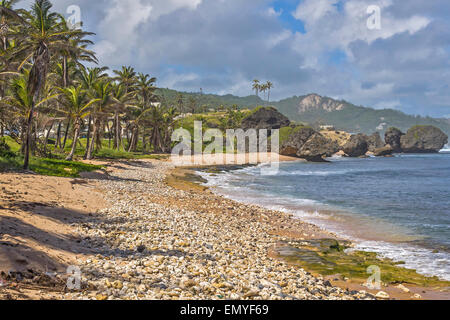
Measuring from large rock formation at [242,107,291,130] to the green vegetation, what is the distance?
11830 cm

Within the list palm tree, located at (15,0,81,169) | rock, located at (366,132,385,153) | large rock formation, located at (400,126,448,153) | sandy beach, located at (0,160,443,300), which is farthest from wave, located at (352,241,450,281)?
large rock formation, located at (400,126,448,153)

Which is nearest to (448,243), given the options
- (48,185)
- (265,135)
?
(48,185)

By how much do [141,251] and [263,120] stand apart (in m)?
125

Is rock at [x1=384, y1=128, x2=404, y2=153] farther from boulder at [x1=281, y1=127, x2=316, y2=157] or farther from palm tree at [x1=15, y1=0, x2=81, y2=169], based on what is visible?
palm tree at [x1=15, y1=0, x2=81, y2=169]

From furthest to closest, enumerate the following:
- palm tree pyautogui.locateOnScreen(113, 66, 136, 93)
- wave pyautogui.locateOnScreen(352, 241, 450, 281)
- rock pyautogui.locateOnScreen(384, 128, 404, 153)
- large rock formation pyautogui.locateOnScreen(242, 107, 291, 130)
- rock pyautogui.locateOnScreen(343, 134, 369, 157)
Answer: rock pyautogui.locateOnScreen(384, 128, 404, 153) < rock pyautogui.locateOnScreen(343, 134, 369, 157) < large rock formation pyautogui.locateOnScreen(242, 107, 291, 130) < palm tree pyautogui.locateOnScreen(113, 66, 136, 93) < wave pyautogui.locateOnScreen(352, 241, 450, 281)

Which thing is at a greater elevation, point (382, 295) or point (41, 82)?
point (41, 82)

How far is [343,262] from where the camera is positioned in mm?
12195

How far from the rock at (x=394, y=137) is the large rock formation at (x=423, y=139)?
283cm

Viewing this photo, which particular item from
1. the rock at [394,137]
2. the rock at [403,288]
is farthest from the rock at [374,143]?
the rock at [403,288]

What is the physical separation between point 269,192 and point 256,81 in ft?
494

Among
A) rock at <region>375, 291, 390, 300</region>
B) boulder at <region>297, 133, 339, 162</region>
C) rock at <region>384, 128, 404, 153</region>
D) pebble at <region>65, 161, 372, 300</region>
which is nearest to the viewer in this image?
pebble at <region>65, 161, 372, 300</region>

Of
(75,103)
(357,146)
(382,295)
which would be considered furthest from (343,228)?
(357,146)

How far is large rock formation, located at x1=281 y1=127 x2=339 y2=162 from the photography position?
102 meters

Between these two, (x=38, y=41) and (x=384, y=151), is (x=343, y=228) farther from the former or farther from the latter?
(x=384, y=151)
